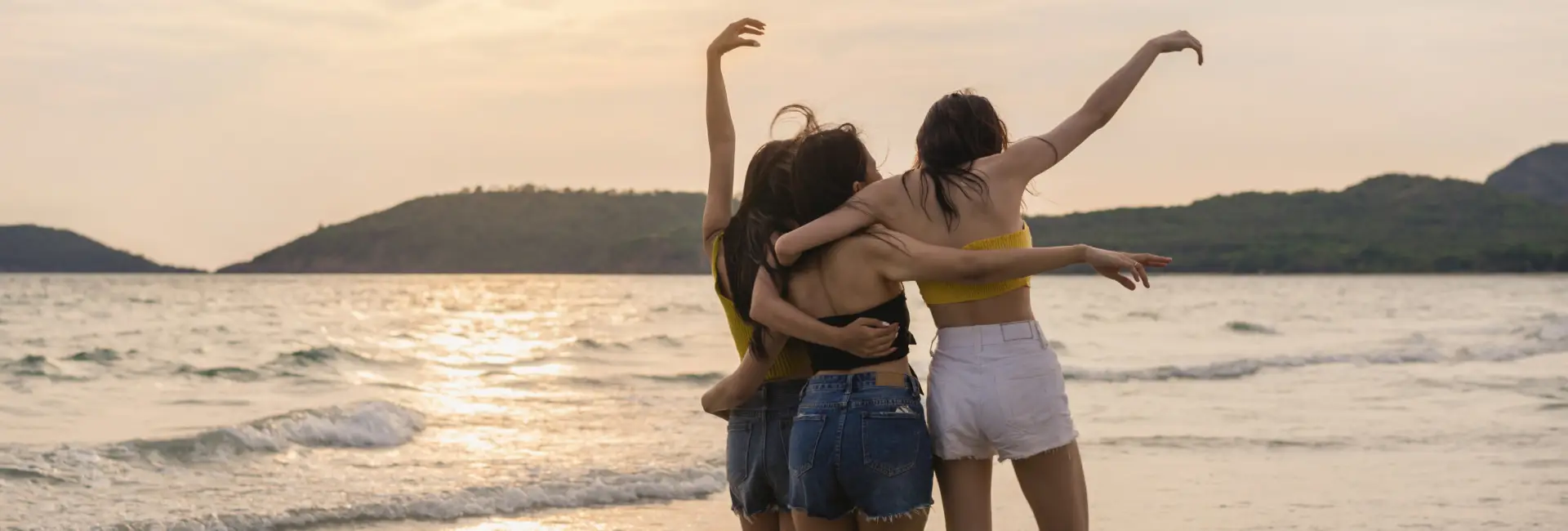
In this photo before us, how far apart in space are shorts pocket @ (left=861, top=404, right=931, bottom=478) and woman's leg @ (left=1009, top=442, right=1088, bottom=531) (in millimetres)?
196

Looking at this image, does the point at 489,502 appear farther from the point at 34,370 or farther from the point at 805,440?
the point at 34,370

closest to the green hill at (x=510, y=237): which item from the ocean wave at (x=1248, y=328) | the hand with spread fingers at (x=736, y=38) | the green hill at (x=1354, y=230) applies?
the green hill at (x=1354, y=230)

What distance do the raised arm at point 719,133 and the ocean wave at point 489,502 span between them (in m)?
4.58

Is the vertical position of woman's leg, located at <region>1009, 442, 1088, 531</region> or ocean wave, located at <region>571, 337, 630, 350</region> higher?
woman's leg, located at <region>1009, 442, 1088, 531</region>

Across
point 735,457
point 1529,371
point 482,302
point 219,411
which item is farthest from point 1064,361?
point 482,302

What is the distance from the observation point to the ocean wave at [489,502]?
25.5 feet

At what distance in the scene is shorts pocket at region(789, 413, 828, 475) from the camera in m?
3.37

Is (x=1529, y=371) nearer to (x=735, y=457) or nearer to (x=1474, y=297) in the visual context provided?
(x=735, y=457)

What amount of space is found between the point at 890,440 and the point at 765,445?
40cm

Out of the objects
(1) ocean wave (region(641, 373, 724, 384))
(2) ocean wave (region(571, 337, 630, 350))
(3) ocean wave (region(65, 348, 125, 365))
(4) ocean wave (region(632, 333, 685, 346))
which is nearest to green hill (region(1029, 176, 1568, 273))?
(4) ocean wave (region(632, 333, 685, 346))

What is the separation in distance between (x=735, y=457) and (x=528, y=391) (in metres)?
11.7

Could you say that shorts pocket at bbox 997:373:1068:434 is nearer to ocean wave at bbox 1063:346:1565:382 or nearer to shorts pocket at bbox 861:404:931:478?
shorts pocket at bbox 861:404:931:478

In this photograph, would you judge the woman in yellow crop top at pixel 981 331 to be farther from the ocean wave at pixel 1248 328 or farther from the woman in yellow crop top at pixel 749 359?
the ocean wave at pixel 1248 328

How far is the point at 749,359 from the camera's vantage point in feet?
11.7
